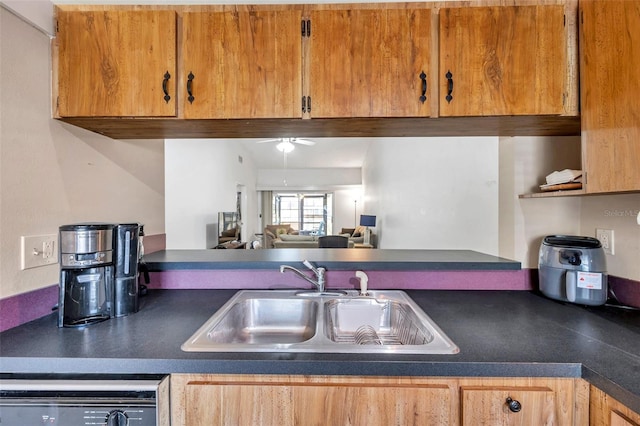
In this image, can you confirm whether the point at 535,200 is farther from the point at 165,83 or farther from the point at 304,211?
the point at 304,211

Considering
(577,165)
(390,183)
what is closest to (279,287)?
(577,165)

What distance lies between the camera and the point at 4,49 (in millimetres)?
960

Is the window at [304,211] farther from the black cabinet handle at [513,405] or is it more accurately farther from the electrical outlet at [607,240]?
the black cabinet handle at [513,405]

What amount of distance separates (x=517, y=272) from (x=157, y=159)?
2220 mm

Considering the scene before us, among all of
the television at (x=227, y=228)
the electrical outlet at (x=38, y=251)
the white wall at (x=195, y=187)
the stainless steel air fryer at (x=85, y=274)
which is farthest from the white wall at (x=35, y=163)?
the television at (x=227, y=228)

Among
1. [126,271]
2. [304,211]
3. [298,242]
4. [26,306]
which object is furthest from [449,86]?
[304,211]

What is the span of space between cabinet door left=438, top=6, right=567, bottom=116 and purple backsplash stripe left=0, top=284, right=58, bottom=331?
181 centimetres

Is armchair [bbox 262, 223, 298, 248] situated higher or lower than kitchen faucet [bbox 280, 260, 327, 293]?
lower

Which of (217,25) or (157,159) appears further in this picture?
(157,159)

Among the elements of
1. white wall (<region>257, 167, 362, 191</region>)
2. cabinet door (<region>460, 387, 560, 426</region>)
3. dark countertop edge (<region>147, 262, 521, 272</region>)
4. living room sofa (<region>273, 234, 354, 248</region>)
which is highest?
white wall (<region>257, 167, 362, 191</region>)

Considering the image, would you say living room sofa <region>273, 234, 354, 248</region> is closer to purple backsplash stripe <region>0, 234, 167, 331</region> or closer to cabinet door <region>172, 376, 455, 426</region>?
purple backsplash stripe <region>0, 234, 167, 331</region>

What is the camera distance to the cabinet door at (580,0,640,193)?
91cm

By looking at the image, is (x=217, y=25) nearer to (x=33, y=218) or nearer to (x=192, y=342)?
(x=33, y=218)

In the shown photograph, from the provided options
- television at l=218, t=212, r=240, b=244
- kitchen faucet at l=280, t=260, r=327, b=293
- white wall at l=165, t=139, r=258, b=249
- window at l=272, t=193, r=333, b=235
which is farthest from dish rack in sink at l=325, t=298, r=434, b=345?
window at l=272, t=193, r=333, b=235
